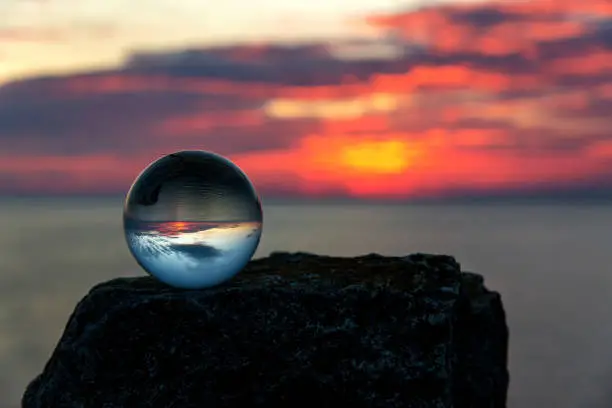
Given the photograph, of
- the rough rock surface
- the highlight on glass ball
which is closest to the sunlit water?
the highlight on glass ball

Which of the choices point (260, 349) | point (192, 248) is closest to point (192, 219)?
point (192, 248)

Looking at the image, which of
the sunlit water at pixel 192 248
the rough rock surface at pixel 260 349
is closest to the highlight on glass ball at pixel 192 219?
the sunlit water at pixel 192 248

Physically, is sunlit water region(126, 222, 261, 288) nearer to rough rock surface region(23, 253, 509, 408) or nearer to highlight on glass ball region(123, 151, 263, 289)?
highlight on glass ball region(123, 151, 263, 289)

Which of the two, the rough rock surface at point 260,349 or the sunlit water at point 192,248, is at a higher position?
the sunlit water at point 192,248

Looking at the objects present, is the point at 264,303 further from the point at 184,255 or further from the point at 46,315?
the point at 46,315

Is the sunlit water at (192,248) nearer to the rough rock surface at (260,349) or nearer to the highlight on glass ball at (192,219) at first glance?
the highlight on glass ball at (192,219)

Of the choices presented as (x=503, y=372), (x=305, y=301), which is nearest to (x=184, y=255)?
(x=305, y=301)
